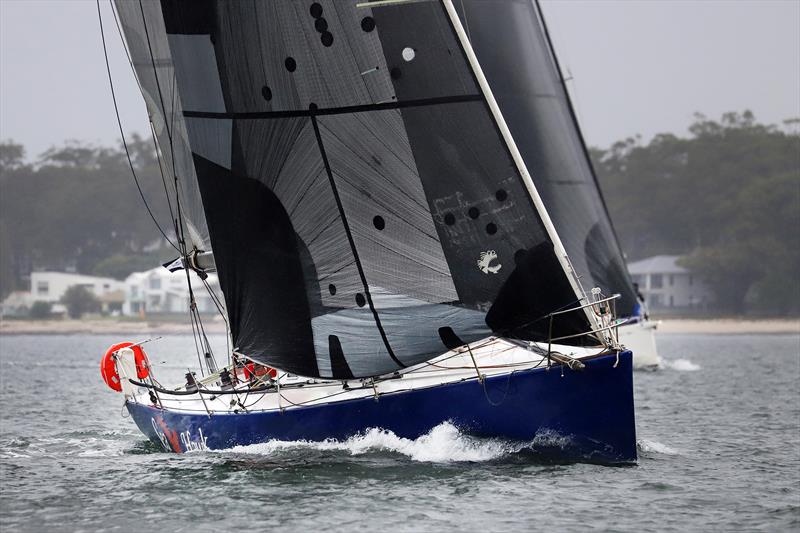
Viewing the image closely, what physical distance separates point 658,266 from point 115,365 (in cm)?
7015

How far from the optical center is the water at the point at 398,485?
11.1m

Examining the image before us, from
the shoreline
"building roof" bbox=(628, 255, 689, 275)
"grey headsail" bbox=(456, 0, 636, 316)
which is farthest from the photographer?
"building roof" bbox=(628, 255, 689, 275)

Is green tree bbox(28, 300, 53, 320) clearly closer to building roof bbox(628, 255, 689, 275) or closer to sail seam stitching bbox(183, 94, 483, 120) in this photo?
building roof bbox(628, 255, 689, 275)

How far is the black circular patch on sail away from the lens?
1270cm

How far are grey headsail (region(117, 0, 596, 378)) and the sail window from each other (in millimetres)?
24

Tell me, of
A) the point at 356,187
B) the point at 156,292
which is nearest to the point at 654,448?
the point at 356,187

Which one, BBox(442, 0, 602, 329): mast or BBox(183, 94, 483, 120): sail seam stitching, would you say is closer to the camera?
BBox(442, 0, 602, 329): mast

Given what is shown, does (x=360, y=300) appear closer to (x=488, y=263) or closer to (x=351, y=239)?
(x=351, y=239)

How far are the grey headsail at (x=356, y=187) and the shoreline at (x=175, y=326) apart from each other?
60.0 meters

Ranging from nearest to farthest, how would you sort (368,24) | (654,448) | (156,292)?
(368,24)
(654,448)
(156,292)

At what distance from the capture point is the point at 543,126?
766 inches

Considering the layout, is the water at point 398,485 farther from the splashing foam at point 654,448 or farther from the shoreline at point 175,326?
the shoreline at point 175,326

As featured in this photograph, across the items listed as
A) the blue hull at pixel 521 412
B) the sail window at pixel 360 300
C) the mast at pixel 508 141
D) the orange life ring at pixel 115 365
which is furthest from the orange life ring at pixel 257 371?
the mast at pixel 508 141

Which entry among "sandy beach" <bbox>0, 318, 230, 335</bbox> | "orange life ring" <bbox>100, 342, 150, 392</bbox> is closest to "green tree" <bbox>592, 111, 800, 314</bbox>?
"sandy beach" <bbox>0, 318, 230, 335</bbox>
